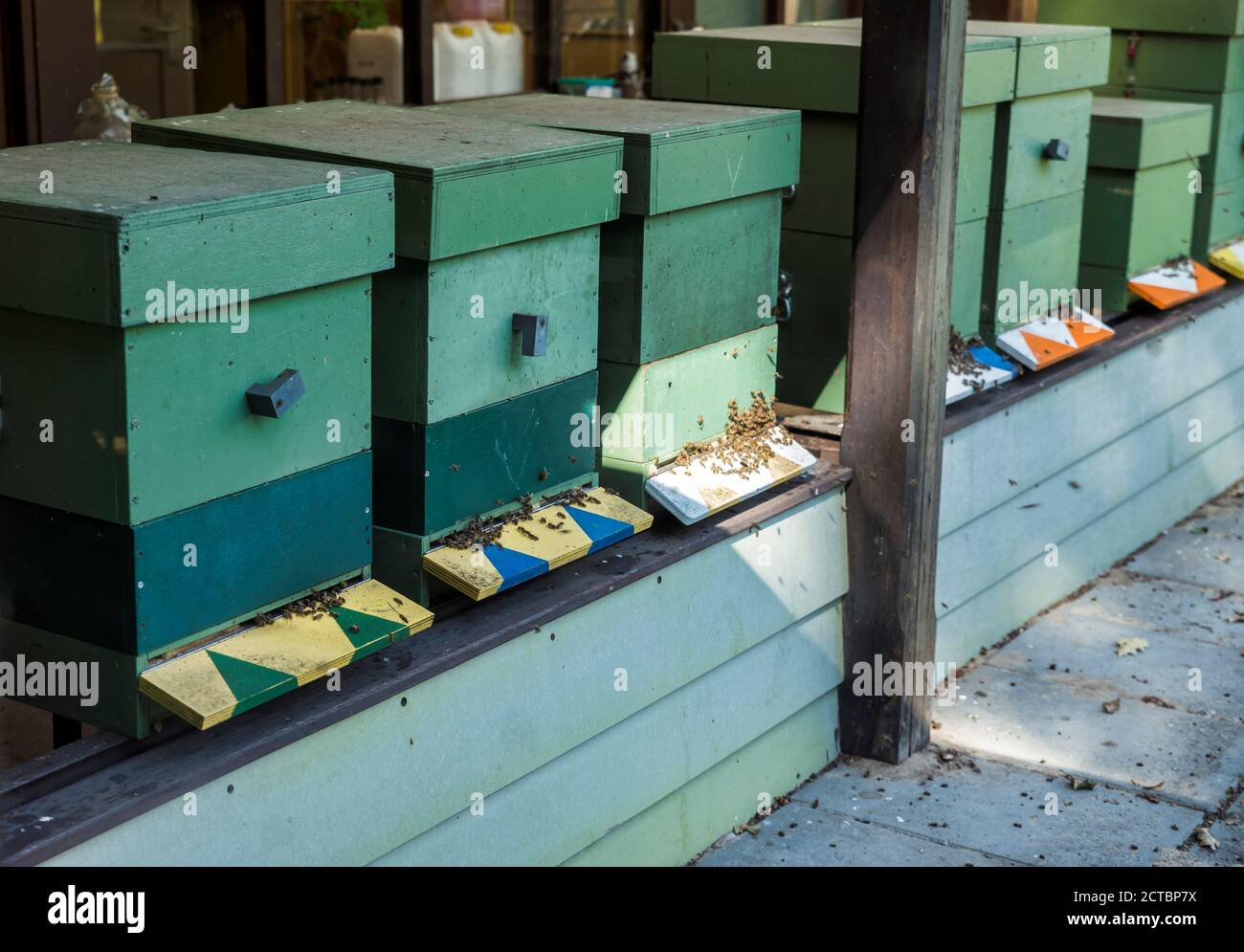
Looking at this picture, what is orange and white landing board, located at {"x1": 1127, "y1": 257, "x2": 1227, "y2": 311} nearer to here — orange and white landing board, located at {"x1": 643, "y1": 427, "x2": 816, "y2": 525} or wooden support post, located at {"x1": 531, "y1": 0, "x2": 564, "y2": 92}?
wooden support post, located at {"x1": 531, "y1": 0, "x2": 564, "y2": 92}

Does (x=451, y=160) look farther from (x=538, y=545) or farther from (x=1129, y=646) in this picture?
(x=1129, y=646)

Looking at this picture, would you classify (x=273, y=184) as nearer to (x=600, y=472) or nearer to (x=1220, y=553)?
(x=600, y=472)

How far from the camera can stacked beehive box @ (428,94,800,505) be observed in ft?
11.8

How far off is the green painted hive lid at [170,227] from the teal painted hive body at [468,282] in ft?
0.47

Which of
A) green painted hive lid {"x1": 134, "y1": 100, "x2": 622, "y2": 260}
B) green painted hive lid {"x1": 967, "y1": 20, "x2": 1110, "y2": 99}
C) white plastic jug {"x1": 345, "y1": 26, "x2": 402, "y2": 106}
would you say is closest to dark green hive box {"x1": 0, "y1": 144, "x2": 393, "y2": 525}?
green painted hive lid {"x1": 134, "y1": 100, "x2": 622, "y2": 260}

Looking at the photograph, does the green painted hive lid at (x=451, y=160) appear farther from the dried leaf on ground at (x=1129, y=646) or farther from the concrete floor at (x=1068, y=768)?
the dried leaf on ground at (x=1129, y=646)

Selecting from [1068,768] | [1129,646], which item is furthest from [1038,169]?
[1068,768]

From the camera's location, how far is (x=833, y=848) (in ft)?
13.4

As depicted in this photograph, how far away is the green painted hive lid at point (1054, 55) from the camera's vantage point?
16.3ft

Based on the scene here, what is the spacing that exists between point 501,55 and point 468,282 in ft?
10.4

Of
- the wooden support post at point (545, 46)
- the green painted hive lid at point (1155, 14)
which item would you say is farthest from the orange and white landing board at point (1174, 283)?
the wooden support post at point (545, 46)
